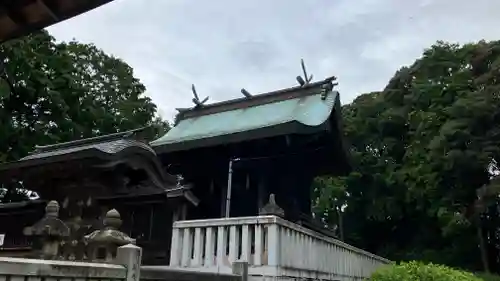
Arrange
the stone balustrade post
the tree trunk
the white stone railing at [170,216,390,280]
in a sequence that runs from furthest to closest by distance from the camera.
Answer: the tree trunk, the white stone railing at [170,216,390,280], the stone balustrade post

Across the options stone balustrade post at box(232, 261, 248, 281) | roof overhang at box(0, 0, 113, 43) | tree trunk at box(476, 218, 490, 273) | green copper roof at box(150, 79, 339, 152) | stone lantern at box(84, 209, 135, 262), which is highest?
green copper roof at box(150, 79, 339, 152)

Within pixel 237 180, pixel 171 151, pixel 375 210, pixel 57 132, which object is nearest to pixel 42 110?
pixel 57 132

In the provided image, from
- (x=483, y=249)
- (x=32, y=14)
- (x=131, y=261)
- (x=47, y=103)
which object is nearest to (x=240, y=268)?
(x=131, y=261)

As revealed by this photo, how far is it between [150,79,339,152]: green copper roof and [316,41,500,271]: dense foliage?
8.42 meters

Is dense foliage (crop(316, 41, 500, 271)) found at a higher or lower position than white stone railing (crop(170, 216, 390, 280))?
higher

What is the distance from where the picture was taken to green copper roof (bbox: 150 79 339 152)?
36.2 feet

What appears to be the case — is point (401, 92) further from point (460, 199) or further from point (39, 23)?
point (39, 23)

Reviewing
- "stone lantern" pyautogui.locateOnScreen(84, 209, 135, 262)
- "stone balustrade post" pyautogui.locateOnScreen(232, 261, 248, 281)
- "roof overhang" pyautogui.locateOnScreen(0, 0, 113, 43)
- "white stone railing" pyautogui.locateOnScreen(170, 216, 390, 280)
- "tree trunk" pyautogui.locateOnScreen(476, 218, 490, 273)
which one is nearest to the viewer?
"roof overhang" pyautogui.locateOnScreen(0, 0, 113, 43)

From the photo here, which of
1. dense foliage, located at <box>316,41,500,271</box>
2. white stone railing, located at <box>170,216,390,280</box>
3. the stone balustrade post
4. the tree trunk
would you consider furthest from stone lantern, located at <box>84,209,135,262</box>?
the tree trunk

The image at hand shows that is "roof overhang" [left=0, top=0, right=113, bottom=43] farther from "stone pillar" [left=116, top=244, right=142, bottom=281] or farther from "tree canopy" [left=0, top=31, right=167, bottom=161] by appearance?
"tree canopy" [left=0, top=31, right=167, bottom=161]

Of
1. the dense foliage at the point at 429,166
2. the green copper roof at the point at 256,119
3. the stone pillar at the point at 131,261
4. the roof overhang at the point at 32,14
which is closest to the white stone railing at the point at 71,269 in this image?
the stone pillar at the point at 131,261

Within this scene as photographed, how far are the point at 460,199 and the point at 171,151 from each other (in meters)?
13.5

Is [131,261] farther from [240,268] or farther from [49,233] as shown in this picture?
[49,233]

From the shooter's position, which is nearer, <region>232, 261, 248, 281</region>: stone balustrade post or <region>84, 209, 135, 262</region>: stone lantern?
<region>84, 209, 135, 262</region>: stone lantern
